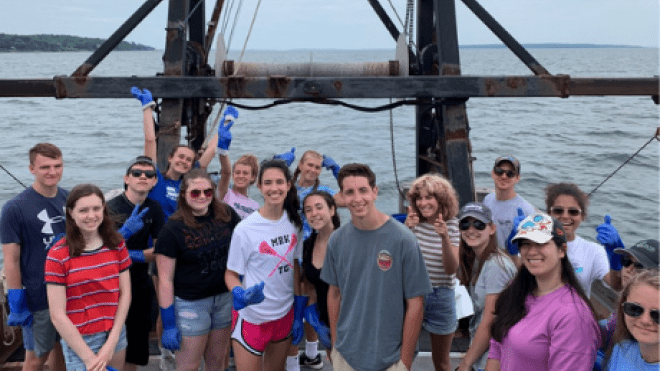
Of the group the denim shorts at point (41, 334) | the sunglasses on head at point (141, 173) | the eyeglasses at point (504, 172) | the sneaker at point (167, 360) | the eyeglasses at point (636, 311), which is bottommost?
the sneaker at point (167, 360)

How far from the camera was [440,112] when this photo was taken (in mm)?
6738

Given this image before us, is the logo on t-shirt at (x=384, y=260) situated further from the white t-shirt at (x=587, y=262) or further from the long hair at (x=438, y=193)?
the white t-shirt at (x=587, y=262)

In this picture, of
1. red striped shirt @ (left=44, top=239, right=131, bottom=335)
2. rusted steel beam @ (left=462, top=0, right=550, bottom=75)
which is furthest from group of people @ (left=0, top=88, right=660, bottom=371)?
rusted steel beam @ (left=462, top=0, right=550, bottom=75)

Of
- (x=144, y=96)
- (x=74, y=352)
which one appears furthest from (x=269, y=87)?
(x=74, y=352)

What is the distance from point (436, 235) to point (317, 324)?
2.95 ft

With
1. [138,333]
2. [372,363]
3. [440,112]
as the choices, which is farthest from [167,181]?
[440,112]

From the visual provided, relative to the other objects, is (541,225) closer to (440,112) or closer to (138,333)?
(138,333)

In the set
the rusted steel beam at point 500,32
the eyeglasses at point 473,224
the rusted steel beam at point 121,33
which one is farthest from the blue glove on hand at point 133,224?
the rusted steel beam at point 500,32

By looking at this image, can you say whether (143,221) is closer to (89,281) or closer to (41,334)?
(89,281)

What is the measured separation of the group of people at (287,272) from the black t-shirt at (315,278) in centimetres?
1

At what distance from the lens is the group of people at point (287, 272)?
9.25 feet

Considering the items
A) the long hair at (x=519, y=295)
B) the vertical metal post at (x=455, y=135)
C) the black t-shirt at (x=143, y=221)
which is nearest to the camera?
the long hair at (x=519, y=295)

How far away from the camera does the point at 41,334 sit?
384cm

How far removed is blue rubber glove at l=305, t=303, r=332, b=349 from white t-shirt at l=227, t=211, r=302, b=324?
13 centimetres
